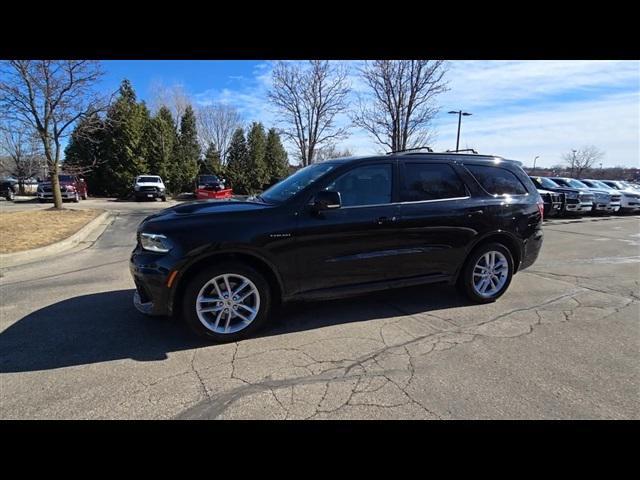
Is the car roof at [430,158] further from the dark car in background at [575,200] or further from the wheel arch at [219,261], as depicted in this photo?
the dark car in background at [575,200]

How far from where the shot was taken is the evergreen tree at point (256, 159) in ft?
126

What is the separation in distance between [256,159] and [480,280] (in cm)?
3638

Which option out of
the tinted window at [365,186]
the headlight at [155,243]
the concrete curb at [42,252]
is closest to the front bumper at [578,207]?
the tinted window at [365,186]

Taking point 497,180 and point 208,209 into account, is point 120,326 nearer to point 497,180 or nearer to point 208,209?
point 208,209

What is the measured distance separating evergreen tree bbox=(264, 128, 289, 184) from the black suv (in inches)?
1457

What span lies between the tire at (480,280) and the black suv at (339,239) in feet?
0.04

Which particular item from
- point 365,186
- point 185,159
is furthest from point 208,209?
point 185,159

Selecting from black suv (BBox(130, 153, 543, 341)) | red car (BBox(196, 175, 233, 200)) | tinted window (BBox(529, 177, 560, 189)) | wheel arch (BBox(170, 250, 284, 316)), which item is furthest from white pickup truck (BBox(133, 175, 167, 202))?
wheel arch (BBox(170, 250, 284, 316))

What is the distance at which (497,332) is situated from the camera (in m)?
3.75

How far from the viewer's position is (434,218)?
13.8 feet
